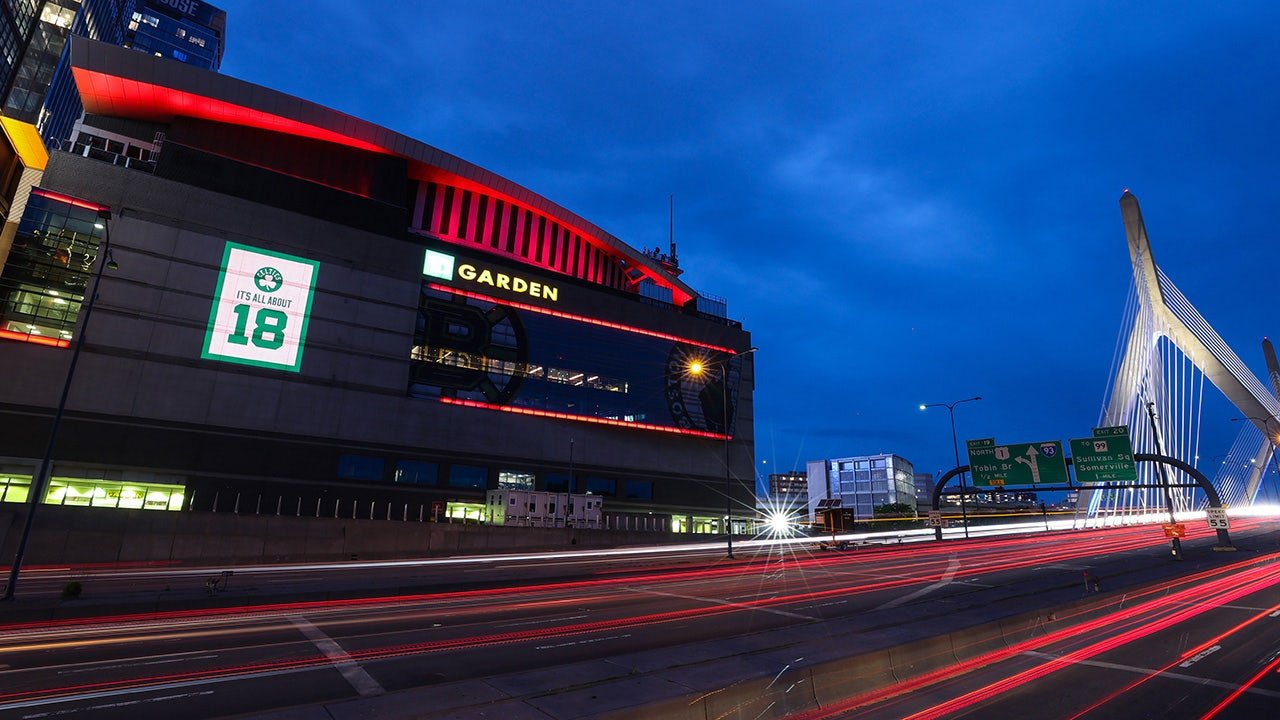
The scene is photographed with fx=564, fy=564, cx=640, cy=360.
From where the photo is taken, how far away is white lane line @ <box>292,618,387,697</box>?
28.8 ft

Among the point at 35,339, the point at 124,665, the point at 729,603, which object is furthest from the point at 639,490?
the point at 124,665

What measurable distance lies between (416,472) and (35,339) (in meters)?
27.6

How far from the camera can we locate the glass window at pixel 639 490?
207 ft

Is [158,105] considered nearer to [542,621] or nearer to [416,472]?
[416,472]

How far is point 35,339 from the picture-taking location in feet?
130

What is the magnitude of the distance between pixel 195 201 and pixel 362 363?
59.8ft

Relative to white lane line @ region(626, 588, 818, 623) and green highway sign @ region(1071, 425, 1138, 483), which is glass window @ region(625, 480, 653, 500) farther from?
white lane line @ region(626, 588, 818, 623)

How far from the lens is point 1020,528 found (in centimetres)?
6988

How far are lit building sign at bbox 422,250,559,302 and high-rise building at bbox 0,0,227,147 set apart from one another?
27383 mm

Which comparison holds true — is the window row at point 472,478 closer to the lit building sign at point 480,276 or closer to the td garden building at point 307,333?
the td garden building at point 307,333

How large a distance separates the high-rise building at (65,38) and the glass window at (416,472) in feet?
114

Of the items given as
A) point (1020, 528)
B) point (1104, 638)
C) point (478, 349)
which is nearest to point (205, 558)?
point (478, 349)

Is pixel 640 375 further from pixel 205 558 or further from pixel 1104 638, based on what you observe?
pixel 1104 638

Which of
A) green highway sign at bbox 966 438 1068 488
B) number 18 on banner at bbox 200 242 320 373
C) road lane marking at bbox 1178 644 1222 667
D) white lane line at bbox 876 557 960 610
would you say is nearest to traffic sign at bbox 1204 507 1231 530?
green highway sign at bbox 966 438 1068 488
